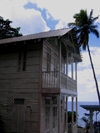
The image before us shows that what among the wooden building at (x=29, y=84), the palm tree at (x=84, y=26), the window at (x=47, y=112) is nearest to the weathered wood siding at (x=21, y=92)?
the wooden building at (x=29, y=84)

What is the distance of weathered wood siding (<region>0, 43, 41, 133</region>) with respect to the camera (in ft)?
31.4

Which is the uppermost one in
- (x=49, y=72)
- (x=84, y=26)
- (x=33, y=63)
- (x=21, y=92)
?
(x=84, y=26)

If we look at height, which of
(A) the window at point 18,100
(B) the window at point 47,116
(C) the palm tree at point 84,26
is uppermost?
(C) the palm tree at point 84,26

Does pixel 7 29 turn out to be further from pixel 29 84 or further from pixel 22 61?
pixel 29 84

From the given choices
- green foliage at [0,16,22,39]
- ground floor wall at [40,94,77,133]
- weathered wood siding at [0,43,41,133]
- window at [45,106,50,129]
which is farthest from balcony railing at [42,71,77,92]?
green foliage at [0,16,22,39]

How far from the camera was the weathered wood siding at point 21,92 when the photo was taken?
9.58 metres

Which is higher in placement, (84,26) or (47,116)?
(84,26)

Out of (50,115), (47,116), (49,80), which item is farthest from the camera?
(50,115)

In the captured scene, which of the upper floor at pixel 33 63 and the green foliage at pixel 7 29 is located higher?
the green foliage at pixel 7 29

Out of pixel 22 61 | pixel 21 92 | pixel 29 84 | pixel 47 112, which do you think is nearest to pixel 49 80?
pixel 29 84

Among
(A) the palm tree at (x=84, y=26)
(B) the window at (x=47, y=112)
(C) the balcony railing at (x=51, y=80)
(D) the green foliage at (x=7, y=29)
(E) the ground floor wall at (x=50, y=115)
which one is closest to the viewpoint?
(E) the ground floor wall at (x=50, y=115)

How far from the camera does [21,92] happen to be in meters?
10.0

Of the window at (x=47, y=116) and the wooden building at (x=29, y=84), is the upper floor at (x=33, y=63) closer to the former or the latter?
the wooden building at (x=29, y=84)

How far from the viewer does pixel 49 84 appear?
1021 centimetres
